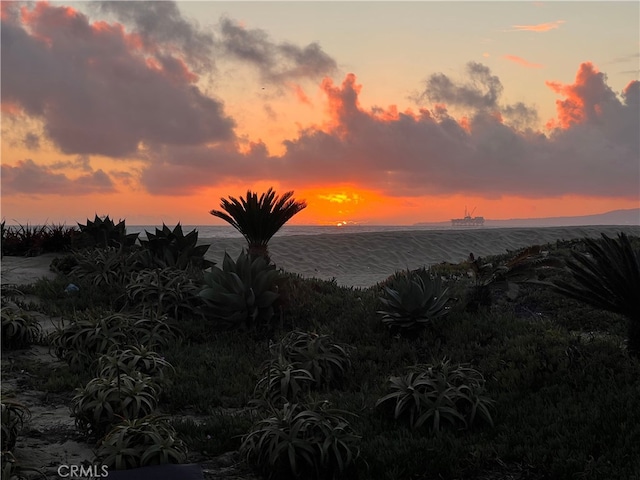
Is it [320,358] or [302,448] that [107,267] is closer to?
[320,358]

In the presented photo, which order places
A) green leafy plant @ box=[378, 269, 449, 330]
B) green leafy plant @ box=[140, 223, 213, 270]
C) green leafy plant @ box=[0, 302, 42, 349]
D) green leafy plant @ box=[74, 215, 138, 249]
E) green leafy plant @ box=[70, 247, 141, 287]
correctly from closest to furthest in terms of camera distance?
1. green leafy plant @ box=[0, 302, 42, 349]
2. green leafy plant @ box=[378, 269, 449, 330]
3. green leafy plant @ box=[70, 247, 141, 287]
4. green leafy plant @ box=[140, 223, 213, 270]
5. green leafy plant @ box=[74, 215, 138, 249]

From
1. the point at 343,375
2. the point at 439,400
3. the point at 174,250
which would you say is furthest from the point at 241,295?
the point at 439,400

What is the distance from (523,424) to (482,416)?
376mm

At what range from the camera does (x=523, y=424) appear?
5.53 metres

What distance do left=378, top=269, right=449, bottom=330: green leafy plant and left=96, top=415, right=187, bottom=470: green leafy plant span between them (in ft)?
15.6

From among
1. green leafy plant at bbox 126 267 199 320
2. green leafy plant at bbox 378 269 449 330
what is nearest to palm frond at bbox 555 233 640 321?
green leafy plant at bbox 378 269 449 330

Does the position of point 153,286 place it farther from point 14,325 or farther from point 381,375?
point 381,375

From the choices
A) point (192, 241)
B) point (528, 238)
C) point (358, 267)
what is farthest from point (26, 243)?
point (528, 238)

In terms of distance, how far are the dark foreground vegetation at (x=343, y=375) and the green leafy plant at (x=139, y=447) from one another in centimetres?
1

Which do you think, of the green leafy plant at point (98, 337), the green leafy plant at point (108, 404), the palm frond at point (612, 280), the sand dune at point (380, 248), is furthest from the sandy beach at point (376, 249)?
the green leafy plant at point (108, 404)

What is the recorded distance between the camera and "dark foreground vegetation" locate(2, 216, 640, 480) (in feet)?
16.0

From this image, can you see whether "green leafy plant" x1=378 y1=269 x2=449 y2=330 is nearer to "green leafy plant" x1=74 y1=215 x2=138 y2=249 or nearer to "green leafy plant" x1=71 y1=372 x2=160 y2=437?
"green leafy plant" x1=71 y1=372 x2=160 y2=437

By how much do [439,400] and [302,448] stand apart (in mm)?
1667

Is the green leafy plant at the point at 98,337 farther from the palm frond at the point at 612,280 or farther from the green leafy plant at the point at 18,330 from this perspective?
the palm frond at the point at 612,280
